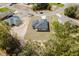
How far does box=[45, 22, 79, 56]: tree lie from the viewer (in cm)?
132

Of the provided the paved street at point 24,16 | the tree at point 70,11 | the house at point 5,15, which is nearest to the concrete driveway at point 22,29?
the paved street at point 24,16

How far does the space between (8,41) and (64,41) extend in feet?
1.47

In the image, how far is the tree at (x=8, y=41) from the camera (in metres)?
1.36

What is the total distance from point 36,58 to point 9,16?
→ 0.40 meters

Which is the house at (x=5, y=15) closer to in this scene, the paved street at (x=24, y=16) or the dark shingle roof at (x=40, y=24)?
the paved street at (x=24, y=16)

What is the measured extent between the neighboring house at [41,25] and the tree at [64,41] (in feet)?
0.19

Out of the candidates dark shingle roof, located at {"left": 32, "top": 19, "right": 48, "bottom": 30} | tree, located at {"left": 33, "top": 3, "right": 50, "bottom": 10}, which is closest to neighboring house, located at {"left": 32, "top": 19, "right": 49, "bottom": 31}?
dark shingle roof, located at {"left": 32, "top": 19, "right": 48, "bottom": 30}

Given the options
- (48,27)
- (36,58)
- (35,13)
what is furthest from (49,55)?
(35,13)

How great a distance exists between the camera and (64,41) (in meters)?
1.33

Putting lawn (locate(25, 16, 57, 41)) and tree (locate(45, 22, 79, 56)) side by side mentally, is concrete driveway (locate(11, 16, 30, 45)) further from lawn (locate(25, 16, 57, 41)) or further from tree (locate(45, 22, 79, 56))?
tree (locate(45, 22, 79, 56))

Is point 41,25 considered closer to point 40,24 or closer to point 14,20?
point 40,24

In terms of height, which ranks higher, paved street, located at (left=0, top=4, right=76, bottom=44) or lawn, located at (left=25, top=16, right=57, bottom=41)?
paved street, located at (left=0, top=4, right=76, bottom=44)

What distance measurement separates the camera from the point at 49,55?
1338mm

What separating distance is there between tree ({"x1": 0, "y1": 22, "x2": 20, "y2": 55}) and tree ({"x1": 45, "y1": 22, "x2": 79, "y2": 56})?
25 cm
